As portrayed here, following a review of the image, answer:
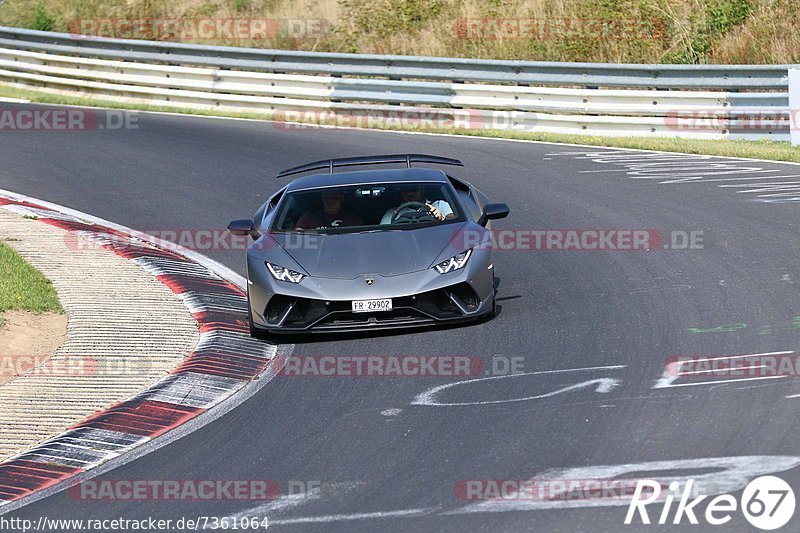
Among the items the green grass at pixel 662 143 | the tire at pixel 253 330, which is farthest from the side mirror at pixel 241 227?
the green grass at pixel 662 143

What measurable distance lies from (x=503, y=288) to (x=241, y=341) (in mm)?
2675

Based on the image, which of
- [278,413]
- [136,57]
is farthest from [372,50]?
[278,413]

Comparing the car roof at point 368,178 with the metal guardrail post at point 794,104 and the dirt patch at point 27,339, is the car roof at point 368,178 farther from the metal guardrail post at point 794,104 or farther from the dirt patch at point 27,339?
the metal guardrail post at point 794,104

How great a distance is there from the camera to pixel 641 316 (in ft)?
33.7

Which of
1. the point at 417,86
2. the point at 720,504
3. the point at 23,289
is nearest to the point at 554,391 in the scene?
the point at 720,504

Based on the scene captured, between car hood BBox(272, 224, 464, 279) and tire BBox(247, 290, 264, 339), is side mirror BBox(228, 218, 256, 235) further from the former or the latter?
tire BBox(247, 290, 264, 339)

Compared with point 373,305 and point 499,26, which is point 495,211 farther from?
point 499,26

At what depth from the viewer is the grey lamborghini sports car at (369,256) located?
1001 cm

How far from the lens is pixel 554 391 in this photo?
27.4 ft

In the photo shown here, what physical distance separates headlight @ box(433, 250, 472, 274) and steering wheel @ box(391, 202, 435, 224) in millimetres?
848

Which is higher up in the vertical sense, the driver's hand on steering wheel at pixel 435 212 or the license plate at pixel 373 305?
the driver's hand on steering wheel at pixel 435 212

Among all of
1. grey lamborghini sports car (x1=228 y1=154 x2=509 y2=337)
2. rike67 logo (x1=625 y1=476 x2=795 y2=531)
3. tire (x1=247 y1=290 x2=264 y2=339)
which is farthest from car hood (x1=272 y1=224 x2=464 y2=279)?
rike67 logo (x1=625 y1=476 x2=795 y2=531)

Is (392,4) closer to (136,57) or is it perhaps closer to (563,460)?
(136,57)

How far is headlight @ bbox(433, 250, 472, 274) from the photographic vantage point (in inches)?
401
